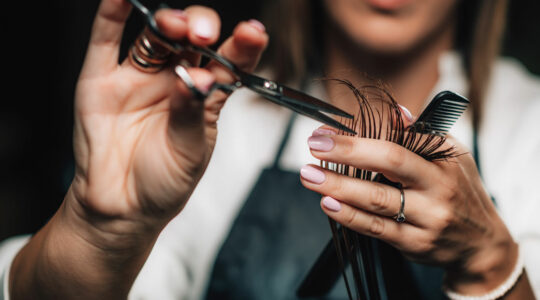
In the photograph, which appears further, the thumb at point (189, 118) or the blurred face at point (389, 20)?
the blurred face at point (389, 20)

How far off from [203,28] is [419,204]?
0.29 meters

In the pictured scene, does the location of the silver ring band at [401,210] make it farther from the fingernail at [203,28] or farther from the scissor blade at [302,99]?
the fingernail at [203,28]

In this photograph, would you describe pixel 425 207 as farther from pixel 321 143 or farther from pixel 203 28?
pixel 203 28

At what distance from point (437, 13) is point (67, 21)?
1197mm

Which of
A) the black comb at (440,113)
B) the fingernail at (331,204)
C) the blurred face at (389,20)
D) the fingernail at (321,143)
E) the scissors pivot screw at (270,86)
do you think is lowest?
the fingernail at (331,204)

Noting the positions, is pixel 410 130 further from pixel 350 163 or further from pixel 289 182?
pixel 289 182

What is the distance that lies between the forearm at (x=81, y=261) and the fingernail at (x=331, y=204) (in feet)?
0.69

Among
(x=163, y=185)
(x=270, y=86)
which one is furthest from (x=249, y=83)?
(x=163, y=185)

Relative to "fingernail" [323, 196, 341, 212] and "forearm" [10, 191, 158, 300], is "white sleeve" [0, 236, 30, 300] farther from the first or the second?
"fingernail" [323, 196, 341, 212]

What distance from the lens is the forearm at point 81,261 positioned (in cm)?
48

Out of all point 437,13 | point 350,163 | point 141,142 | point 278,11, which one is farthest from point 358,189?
point 278,11

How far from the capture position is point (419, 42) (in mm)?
888

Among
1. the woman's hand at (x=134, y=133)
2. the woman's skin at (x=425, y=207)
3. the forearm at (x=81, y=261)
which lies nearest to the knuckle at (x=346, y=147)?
the woman's skin at (x=425, y=207)

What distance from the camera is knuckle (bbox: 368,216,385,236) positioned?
46cm
